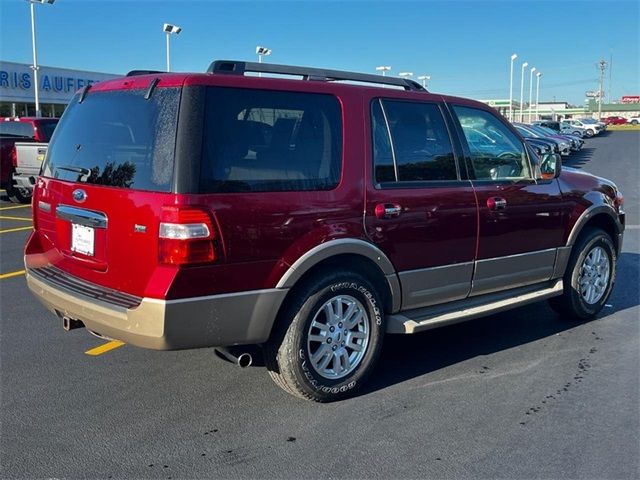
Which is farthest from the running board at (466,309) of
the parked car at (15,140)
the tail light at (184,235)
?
the parked car at (15,140)

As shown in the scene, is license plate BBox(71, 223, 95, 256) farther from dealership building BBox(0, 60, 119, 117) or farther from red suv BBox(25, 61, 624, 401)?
dealership building BBox(0, 60, 119, 117)

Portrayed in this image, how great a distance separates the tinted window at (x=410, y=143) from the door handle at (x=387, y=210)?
174mm

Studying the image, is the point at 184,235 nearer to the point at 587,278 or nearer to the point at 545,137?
the point at 587,278

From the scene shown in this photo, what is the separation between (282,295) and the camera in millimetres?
A: 3689

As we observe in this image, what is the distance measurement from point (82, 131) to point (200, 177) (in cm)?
116

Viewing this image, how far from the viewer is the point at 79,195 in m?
3.81

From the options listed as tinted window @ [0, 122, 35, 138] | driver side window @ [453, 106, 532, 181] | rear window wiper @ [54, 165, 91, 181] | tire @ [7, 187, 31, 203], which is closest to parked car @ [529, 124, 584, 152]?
tinted window @ [0, 122, 35, 138]

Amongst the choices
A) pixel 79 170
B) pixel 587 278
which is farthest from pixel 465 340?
pixel 79 170

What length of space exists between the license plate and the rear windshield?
0.29 meters

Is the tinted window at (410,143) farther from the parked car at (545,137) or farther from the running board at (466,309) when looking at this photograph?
the parked car at (545,137)

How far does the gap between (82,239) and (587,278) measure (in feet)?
14.5

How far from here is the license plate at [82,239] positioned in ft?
12.3

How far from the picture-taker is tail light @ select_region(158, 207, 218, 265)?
3.30m

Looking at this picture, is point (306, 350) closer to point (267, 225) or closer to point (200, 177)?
point (267, 225)
